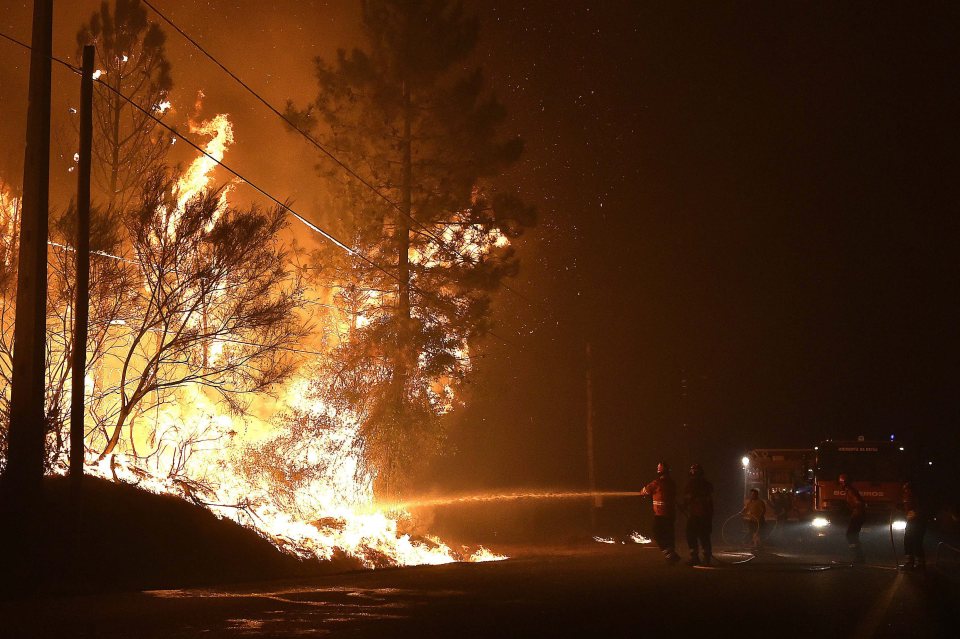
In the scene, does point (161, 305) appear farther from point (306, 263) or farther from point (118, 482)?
point (306, 263)

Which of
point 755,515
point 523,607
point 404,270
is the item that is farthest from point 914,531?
point 404,270

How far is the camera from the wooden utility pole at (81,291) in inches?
548

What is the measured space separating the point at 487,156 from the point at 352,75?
A: 4.60 metres

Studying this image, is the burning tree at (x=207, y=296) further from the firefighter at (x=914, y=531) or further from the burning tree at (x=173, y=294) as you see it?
the firefighter at (x=914, y=531)

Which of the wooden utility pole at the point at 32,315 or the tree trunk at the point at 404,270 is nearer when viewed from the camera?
the wooden utility pole at the point at 32,315

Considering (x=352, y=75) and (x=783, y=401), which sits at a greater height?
(x=352, y=75)

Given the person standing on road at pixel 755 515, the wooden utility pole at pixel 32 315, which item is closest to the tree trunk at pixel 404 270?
the person standing on road at pixel 755 515

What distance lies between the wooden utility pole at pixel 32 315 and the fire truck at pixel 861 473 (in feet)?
82.6

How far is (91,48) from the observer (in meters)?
15.0

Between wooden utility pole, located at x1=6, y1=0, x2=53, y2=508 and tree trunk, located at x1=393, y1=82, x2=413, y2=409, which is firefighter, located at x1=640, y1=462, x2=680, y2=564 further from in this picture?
wooden utility pole, located at x1=6, y1=0, x2=53, y2=508

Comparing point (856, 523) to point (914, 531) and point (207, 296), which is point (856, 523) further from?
point (207, 296)

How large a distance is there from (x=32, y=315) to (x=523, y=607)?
793cm

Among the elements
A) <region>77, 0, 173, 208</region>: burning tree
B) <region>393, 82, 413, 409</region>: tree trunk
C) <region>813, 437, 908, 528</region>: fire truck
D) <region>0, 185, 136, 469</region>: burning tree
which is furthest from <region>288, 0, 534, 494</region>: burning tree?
<region>813, 437, 908, 528</region>: fire truck

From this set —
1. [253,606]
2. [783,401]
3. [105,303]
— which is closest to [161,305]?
[105,303]
